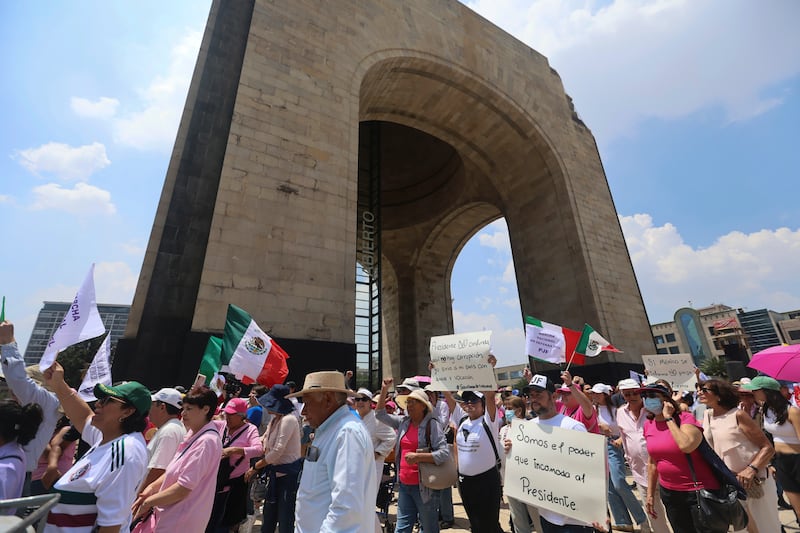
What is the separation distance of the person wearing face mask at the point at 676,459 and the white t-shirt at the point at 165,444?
4209 millimetres

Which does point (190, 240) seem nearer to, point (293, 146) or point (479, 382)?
point (293, 146)

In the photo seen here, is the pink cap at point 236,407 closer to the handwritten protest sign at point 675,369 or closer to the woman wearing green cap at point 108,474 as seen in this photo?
the woman wearing green cap at point 108,474

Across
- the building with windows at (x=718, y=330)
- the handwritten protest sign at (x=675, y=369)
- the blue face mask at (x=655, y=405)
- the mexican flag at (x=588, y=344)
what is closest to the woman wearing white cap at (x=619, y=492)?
the mexican flag at (x=588, y=344)

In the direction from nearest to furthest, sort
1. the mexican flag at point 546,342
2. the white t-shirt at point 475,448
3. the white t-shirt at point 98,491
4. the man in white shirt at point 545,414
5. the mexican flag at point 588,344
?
the white t-shirt at point 98,491 < the man in white shirt at point 545,414 < the white t-shirt at point 475,448 < the mexican flag at point 546,342 < the mexican flag at point 588,344

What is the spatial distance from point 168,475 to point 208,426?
1.25 feet

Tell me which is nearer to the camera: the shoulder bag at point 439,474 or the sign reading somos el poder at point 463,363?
the shoulder bag at point 439,474

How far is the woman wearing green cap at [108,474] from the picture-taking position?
1935 mm

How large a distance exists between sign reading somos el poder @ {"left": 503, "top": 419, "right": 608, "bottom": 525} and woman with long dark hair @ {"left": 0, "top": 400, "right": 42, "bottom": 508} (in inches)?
129

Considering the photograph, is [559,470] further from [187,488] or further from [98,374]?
[98,374]

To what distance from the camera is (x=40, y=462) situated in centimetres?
373

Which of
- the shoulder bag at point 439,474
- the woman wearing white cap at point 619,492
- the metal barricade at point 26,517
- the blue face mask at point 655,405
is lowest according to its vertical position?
the woman wearing white cap at point 619,492

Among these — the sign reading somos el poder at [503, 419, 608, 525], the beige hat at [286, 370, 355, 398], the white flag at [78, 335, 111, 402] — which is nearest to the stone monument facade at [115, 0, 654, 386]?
the white flag at [78, 335, 111, 402]

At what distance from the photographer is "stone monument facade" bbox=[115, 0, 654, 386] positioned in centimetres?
788

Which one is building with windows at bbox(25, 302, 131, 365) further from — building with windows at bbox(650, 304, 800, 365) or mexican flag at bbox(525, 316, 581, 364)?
building with windows at bbox(650, 304, 800, 365)
